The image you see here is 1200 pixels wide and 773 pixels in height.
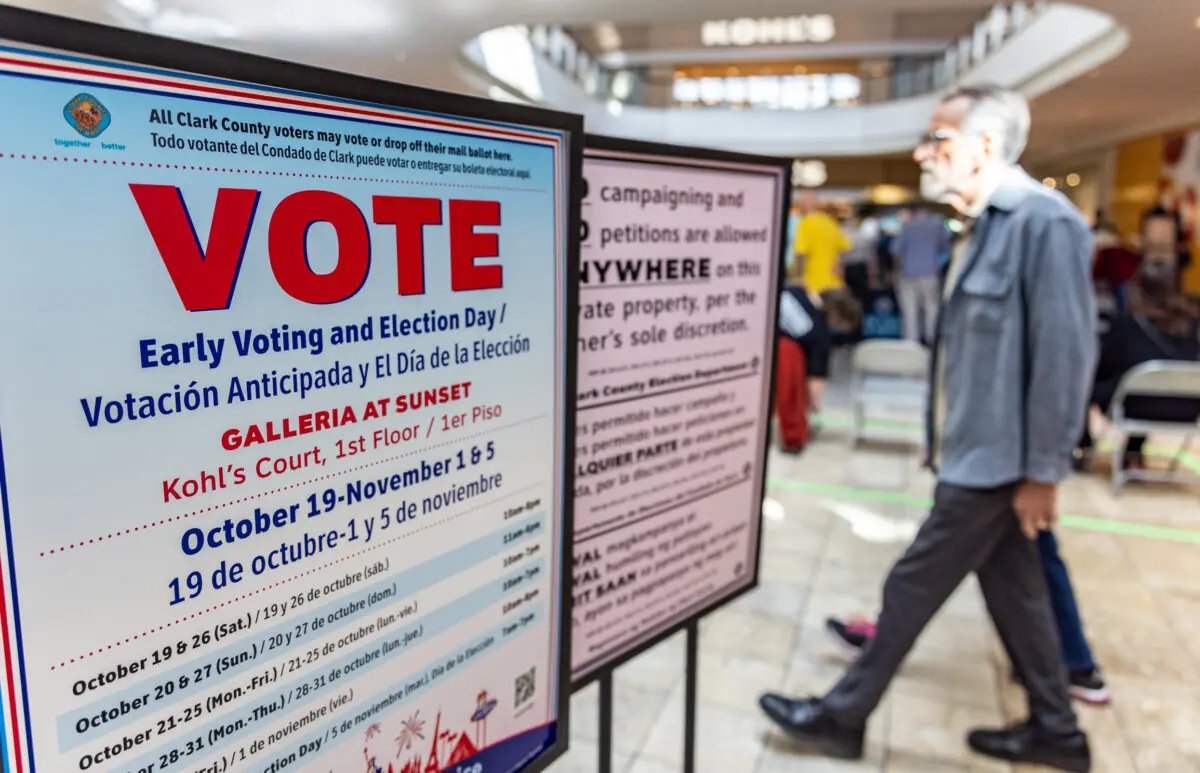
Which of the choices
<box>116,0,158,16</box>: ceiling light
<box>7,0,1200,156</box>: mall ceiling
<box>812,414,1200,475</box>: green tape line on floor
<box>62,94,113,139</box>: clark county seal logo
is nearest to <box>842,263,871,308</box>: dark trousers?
<box>7,0,1200,156</box>: mall ceiling

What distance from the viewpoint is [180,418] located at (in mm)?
703

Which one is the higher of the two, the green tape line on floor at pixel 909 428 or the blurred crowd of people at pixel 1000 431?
the blurred crowd of people at pixel 1000 431

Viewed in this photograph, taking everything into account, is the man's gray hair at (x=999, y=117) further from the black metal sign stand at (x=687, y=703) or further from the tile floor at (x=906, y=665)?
the tile floor at (x=906, y=665)

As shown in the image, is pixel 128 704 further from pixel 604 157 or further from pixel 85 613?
pixel 604 157

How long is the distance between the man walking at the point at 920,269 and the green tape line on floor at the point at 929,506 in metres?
4.18

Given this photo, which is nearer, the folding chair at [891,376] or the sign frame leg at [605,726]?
the sign frame leg at [605,726]

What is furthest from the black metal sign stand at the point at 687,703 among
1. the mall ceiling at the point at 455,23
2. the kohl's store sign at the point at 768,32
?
the kohl's store sign at the point at 768,32

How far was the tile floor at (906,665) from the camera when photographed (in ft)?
7.66

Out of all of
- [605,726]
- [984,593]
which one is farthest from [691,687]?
[984,593]

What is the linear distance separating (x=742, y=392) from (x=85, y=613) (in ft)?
3.74

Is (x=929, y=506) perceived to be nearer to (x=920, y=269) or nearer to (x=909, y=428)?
(x=909, y=428)

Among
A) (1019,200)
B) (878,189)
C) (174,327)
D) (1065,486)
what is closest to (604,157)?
(174,327)

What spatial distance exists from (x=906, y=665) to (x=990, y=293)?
1458 millimetres

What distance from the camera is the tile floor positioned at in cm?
234
